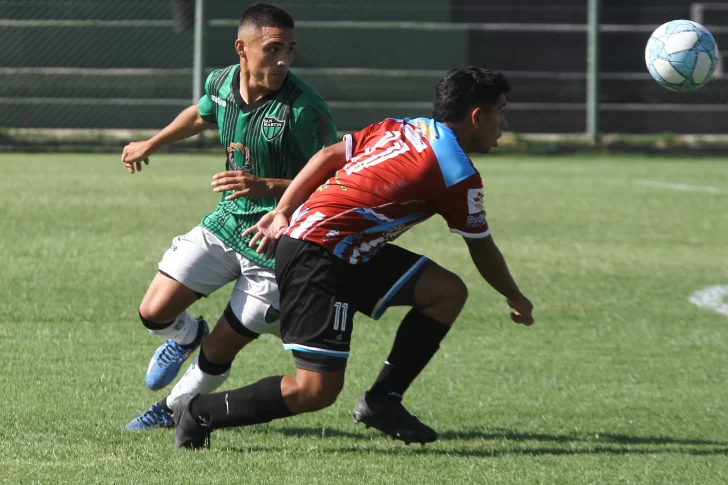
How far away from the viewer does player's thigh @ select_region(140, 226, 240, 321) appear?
5.27 metres

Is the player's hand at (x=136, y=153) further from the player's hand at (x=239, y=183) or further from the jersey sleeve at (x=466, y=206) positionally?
the jersey sleeve at (x=466, y=206)

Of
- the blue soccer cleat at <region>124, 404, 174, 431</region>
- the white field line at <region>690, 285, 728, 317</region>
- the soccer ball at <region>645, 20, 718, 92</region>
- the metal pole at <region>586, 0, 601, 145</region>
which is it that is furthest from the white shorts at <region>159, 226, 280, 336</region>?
the metal pole at <region>586, 0, 601, 145</region>

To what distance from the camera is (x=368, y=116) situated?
22.5m

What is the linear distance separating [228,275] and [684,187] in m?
12.1

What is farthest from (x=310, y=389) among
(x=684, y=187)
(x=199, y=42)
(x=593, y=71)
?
(x=593, y=71)

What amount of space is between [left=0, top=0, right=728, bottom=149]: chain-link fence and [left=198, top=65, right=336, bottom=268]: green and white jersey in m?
16.0

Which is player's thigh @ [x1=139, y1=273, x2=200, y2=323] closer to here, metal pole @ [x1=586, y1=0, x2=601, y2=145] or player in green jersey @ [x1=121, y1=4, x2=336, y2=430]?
player in green jersey @ [x1=121, y1=4, x2=336, y2=430]

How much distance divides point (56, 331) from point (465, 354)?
2.38 metres

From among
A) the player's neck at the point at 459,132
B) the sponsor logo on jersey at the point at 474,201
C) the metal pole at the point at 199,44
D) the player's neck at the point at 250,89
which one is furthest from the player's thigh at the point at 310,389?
the metal pole at the point at 199,44

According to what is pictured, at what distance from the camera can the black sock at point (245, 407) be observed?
4.75m

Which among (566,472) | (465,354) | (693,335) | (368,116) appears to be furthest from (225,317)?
(368,116)

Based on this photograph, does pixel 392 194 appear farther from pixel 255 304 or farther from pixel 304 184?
Answer: pixel 255 304

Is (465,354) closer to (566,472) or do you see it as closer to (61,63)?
(566,472)

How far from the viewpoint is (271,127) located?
17.4ft
